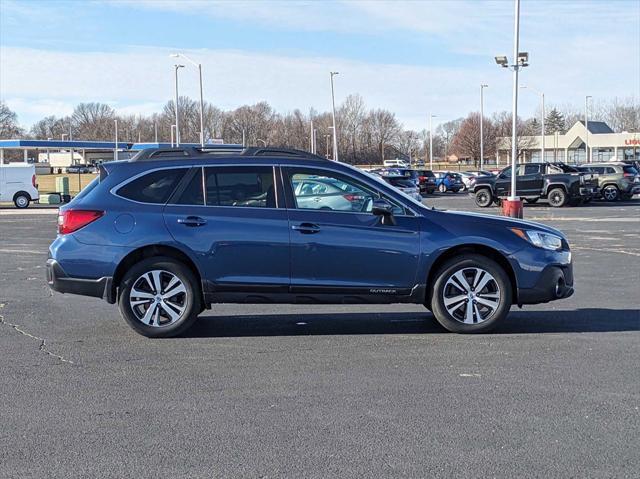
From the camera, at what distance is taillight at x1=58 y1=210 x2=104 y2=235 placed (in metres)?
7.79

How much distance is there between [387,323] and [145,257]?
2.71m

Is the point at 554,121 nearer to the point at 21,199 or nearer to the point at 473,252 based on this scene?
the point at 21,199

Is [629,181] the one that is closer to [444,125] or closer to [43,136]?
[444,125]

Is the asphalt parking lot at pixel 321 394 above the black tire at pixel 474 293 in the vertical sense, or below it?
below

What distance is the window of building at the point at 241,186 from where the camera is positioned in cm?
787

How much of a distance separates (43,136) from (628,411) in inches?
6745

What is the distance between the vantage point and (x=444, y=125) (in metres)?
146

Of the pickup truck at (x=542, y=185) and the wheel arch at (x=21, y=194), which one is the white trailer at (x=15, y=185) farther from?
the pickup truck at (x=542, y=185)

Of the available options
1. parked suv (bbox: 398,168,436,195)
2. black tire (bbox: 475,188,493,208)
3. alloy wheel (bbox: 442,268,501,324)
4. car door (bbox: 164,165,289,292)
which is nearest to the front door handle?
car door (bbox: 164,165,289,292)

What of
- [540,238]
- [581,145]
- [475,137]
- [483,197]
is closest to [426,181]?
[483,197]

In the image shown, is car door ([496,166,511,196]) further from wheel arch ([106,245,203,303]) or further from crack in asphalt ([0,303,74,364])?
wheel arch ([106,245,203,303])

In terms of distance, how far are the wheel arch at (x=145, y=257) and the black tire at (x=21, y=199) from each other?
33.8 m

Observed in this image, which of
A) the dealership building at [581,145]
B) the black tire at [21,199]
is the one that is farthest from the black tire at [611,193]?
the dealership building at [581,145]

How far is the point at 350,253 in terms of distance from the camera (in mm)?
7727
